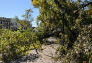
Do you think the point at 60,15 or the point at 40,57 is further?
the point at 60,15

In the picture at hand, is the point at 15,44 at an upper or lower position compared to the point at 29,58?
upper

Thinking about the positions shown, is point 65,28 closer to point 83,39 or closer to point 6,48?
point 6,48

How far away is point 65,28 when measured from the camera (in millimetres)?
13328

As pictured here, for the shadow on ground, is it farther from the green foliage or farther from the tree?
the tree

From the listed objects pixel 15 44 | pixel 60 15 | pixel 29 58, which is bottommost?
pixel 29 58

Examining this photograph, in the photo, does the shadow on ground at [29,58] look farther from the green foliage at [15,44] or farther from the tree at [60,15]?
the tree at [60,15]

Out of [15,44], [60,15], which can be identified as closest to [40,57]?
[15,44]

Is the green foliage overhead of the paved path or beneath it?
overhead

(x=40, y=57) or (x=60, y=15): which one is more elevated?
(x=60, y=15)

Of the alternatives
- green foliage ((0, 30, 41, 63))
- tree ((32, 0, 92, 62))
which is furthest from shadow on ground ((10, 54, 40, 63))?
tree ((32, 0, 92, 62))

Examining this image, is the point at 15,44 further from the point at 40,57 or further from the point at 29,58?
the point at 40,57

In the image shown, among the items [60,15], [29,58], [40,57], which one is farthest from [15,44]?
[60,15]

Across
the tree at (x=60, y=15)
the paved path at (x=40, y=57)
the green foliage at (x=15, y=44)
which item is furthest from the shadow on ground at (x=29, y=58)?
the tree at (x=60, y=15)

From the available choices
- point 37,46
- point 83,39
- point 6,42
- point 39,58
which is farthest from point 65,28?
point 83,39
